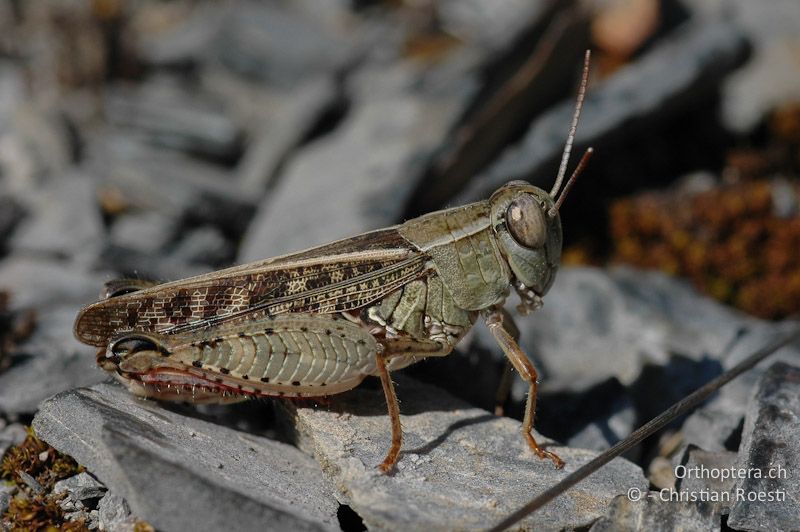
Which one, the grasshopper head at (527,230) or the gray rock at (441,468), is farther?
the grasshopper head at (527,230)

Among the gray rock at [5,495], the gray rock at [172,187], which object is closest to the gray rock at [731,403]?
the gray rock at [5,495]

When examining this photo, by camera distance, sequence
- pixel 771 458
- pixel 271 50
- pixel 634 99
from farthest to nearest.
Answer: pixel 271 50 < pixel 634 99 < pixel 771 458

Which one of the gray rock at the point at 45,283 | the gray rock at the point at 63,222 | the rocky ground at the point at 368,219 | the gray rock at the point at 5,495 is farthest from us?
the gray rock at the point at 63,222

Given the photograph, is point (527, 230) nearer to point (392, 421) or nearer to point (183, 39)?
point (392, 421)

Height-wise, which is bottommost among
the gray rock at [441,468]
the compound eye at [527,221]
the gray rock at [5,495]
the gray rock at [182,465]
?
the gray rock at [5,495]

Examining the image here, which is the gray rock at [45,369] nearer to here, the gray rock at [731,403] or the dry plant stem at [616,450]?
the dry plant stem at [616,450]

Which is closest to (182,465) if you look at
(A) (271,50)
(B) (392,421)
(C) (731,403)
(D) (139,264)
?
(B) (392,421)

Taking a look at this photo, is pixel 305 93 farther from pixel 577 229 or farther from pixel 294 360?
pixel 294 360
